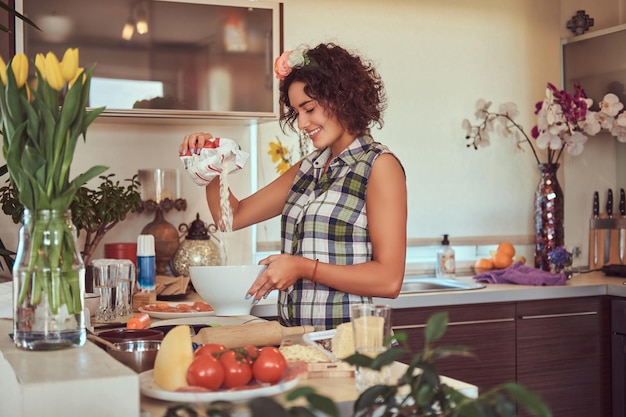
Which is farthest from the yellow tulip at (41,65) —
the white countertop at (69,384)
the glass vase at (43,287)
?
the white countertop at (69,384)

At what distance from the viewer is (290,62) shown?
7.42ft

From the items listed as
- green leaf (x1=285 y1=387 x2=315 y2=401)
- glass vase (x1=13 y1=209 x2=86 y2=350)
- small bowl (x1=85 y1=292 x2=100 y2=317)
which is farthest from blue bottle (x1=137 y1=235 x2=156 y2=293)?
green leaf (x1=285 y1=387 x2=315 y2=401)

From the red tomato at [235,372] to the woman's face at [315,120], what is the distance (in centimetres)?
105

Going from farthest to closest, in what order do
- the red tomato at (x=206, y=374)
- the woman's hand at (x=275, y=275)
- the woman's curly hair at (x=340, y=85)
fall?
the woman's curly hair at (x=340, y=85) < the woman's hand at (x=275, y=275) < the red tomato at (x=206, y=374)

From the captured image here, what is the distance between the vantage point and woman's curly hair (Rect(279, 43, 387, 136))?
2.25 meters

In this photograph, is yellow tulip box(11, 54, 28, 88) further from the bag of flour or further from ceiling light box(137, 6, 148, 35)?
ceiling light box(137, 6, 148, 35)

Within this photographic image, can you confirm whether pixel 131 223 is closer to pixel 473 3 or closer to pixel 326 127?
pixel 326 127

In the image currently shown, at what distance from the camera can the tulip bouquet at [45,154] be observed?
4.52 ft

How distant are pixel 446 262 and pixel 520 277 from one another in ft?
1.28

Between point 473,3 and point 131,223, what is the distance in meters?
1.95

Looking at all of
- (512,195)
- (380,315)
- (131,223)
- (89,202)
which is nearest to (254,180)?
(131,223)

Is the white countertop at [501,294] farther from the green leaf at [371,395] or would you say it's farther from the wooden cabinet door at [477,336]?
the green leaf at [371,395]

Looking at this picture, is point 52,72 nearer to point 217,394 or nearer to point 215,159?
point 217,394

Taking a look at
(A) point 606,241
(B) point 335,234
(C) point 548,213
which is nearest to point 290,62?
(B) point 335,234
